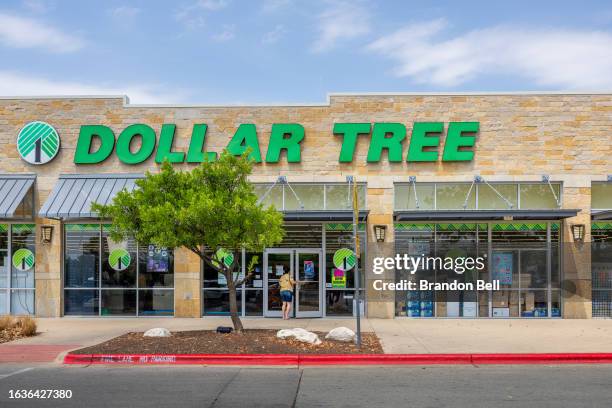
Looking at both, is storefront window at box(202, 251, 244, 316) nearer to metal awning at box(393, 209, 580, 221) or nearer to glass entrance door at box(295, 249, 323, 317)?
glass entrance door at box(295, 249, 323, 317)

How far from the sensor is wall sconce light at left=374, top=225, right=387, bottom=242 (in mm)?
20234

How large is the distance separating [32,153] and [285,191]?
821 centimetres

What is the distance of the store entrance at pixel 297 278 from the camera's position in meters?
20.6

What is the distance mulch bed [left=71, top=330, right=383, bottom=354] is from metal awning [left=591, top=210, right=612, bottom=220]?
8.69 m

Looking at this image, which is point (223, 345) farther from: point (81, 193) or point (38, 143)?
point (38, 143)

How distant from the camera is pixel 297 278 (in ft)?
67.9

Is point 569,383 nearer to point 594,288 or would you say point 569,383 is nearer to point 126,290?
point 594,288

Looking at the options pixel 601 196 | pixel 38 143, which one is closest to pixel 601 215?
pixel 601 196

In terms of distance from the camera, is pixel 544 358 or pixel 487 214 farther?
pixel 487 214

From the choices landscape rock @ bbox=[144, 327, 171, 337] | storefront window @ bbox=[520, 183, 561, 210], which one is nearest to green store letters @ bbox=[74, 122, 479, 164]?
storefront window @ bbox=[520, 183, 561, 210]

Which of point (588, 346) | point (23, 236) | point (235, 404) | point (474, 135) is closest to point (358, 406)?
point (235, 404)

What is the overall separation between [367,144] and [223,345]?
9.12 meters

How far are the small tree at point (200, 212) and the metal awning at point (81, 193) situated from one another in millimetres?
4558

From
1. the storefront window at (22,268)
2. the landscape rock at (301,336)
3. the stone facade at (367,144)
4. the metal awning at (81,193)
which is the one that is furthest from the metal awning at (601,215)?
the storefront window at (22,268)
